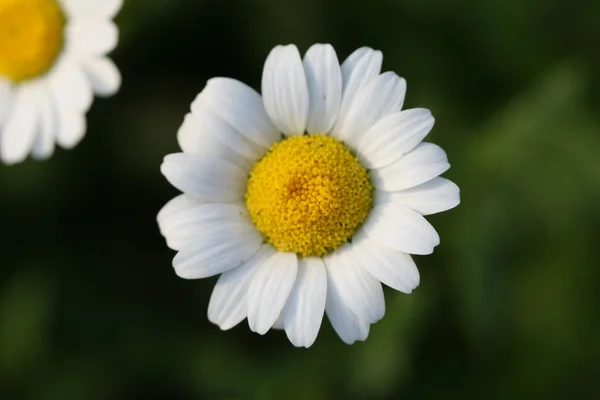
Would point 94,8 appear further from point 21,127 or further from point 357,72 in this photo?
point 357,72

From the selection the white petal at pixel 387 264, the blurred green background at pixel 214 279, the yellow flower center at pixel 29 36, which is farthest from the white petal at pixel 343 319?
the yellow flower center at pixel 29 36

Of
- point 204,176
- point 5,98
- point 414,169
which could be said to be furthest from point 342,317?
point 5,98

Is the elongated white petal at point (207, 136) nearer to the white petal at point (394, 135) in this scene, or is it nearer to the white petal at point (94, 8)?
the white petal at point (394, 135)

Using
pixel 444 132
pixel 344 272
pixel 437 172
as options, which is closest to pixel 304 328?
pixel 344 272

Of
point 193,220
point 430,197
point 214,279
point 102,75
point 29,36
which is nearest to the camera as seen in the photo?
point 430,197

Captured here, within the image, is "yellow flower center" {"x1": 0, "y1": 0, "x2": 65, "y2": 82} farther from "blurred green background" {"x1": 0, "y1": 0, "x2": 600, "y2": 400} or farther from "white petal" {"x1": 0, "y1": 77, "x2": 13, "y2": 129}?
"blurred green background" {"x1": 0, "y1": 0, "x2": 600, "y2": 400}

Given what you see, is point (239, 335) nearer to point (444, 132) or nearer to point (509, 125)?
point (444, 132)
